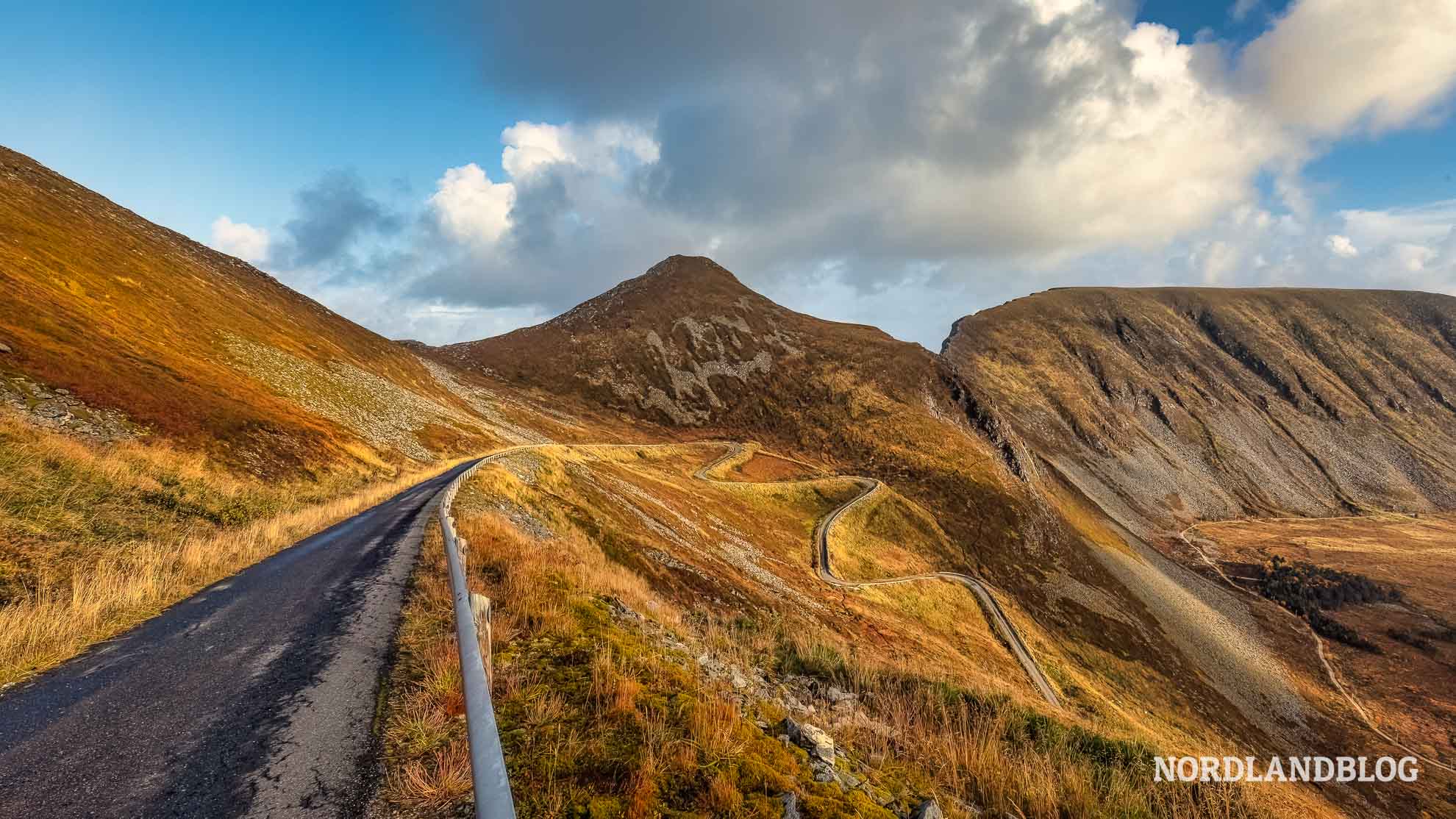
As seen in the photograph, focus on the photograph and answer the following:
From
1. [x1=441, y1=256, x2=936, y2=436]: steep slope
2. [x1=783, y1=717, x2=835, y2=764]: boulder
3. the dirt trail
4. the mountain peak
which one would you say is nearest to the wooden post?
[x1=783, y1=717, x2=835, y2=764]: boulder

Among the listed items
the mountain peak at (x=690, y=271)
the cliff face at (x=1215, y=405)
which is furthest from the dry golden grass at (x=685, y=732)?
the mountain peak at (x=690, y=271)

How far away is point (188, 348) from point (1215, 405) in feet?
708

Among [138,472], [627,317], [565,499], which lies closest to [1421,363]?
[627,317]

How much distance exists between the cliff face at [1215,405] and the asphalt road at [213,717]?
115295 millimetres

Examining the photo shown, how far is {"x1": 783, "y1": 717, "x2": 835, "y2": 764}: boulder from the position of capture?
547cm

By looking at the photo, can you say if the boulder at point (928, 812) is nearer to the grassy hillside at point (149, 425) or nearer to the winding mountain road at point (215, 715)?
the winding mountain road at point (215, 715)

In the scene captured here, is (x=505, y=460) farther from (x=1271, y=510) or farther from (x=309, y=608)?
(x=1271, y=510)

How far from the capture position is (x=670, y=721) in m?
5.23

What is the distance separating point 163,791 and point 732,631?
375 inches

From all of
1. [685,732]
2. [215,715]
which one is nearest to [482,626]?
[215,715]

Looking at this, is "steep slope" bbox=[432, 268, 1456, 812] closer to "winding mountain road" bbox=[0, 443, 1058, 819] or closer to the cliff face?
the cliff face

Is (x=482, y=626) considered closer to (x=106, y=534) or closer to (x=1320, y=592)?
(x=106, y=534)

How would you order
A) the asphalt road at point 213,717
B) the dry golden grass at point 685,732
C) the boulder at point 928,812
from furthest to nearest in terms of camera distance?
the boulder at point 928,812
the dry golden grass at point 685,732
the asphalt road at point 213,717

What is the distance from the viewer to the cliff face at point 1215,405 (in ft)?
435
